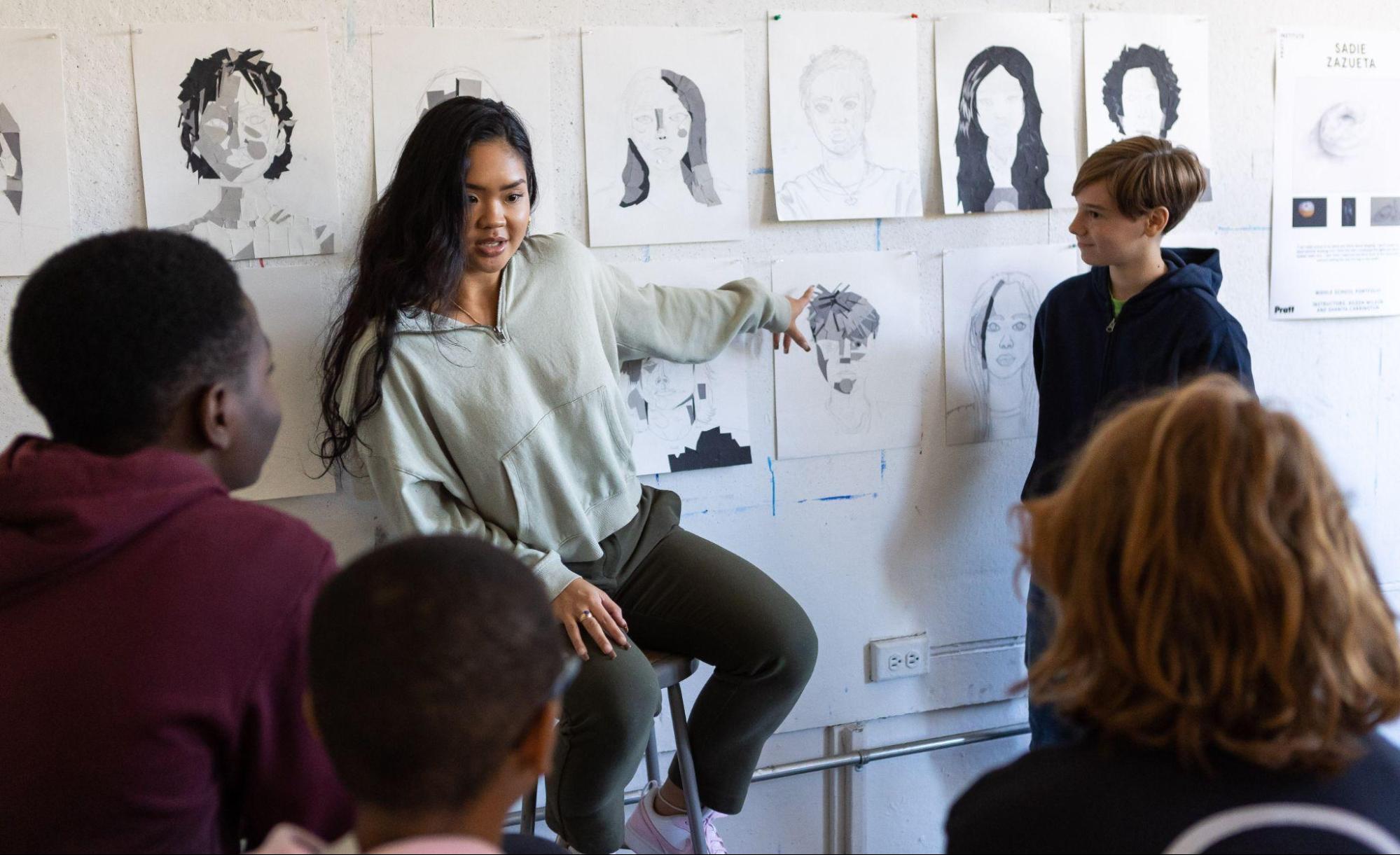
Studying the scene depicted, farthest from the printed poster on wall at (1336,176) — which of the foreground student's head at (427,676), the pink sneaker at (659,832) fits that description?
the foreground student's head at (427,676)

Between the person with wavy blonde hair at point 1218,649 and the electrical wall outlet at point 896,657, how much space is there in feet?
4.29

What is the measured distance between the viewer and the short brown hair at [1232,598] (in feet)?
2.45

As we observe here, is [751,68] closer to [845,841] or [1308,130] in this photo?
[1308,130]

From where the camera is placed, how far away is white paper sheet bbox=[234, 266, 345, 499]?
1.72 metres

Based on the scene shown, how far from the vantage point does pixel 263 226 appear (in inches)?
66.9

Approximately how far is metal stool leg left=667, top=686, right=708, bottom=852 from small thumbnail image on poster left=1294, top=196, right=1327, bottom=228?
61.1 inches

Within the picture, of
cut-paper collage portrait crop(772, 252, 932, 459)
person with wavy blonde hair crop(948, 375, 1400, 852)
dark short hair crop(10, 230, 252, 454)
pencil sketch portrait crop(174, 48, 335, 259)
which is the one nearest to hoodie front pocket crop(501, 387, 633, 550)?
cut-paper collage portrait crop(772, 252, 932, 459)

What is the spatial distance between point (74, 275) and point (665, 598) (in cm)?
100

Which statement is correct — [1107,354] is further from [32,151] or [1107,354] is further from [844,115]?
[32,151]

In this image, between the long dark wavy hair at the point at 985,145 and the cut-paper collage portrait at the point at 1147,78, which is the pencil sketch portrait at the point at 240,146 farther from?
the cut-paper collage portrait at the point at 1147,78

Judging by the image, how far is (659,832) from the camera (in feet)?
5.92

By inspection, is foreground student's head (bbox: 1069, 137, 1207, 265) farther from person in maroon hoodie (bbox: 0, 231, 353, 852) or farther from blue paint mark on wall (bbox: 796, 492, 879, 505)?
person in maroon hoodie (bbox: 0, 231, 353, 852)

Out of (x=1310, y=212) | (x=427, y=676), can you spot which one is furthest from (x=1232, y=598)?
(x=1310, y=212)

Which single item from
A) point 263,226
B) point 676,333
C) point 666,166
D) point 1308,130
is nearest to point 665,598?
point 676,333
